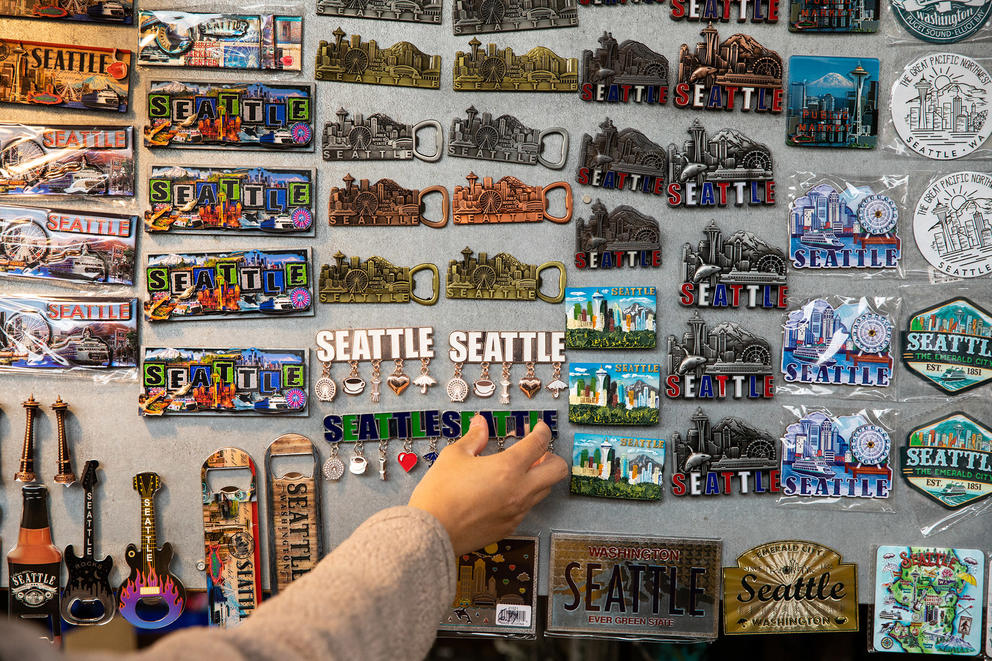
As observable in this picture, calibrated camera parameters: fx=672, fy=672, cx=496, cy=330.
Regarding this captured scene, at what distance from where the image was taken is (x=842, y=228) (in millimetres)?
1065

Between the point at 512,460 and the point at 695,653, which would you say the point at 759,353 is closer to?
the point at 512,460

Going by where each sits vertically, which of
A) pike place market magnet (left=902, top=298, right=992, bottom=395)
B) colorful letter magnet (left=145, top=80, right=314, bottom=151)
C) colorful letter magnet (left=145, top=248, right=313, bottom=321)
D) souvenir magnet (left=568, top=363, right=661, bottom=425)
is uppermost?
colorful letter magnet (left=145, top=80, right=314, bottom=151)

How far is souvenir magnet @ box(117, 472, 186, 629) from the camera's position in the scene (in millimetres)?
1084

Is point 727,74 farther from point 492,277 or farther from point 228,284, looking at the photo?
point 228,284

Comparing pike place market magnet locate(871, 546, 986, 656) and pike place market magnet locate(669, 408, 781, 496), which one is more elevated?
pike place market magnet locate(669, 408, 781, 496)

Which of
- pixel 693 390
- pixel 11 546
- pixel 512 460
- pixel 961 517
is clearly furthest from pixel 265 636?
pixel 961 517

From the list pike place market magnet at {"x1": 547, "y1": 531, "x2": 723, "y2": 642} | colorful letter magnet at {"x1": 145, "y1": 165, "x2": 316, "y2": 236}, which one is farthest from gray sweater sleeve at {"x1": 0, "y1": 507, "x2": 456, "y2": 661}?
colorful letter magnet at {"x1": 145, "y1": 165, "x2": 316, "y2": 236}

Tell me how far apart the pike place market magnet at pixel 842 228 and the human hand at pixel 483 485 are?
511 mm

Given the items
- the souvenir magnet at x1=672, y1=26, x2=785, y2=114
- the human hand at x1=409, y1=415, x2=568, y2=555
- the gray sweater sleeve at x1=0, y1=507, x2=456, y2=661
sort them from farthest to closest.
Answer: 1. the souvenir magnet at x1=672, y1=26, x2=785, y2=114
2. the human hand at x1=409, y1=415, x2=568, y2=555
3. the gray sweater sleeve at x1=0, y1=507, x2=456, y2=661

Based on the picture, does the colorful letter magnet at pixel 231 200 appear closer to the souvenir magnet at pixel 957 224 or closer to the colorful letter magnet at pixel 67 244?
the colorful letter magnet at pixel 67 244

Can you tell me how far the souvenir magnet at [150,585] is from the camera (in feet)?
3.56

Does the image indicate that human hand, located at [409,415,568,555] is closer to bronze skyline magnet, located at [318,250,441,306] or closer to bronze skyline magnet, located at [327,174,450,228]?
bronze skyline magnet, located at [318,250,441,306]

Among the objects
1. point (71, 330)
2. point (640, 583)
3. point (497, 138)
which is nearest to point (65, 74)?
point (71, 330)

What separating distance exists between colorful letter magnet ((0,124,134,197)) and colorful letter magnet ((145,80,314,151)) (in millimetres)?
73
